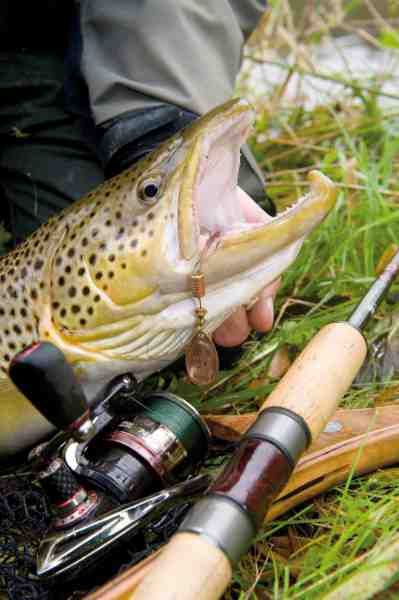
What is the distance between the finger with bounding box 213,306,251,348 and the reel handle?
601 mm

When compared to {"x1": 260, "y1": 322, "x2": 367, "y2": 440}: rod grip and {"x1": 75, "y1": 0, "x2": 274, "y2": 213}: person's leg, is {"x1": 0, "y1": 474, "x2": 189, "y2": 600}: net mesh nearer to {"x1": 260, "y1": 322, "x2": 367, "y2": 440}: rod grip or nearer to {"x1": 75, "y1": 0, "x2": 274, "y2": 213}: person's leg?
{"x1": 260, "y1": 322, "x2": 367, "y2": 440}: rod grip

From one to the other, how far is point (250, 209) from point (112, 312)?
443 millimetres

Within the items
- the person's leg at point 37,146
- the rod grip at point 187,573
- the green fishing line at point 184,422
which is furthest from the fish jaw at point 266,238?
the person's leg at point 37,146

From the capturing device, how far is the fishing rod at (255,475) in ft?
3.74

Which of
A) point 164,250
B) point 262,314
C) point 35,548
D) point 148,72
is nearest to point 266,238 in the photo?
point 164,250

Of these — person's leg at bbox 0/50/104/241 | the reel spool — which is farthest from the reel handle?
person's leg at bbox 0/50/104/241

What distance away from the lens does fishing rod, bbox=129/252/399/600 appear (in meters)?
1.14

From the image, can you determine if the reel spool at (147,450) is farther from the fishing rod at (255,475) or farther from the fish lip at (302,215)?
the fish lip at (302,215)

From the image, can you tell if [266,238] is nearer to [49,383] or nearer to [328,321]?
[49,383]

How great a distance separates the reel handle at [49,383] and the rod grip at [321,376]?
0.37m

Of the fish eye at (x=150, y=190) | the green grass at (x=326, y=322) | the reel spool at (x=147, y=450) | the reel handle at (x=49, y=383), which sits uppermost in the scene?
the fish eye at (x=150, y=190)

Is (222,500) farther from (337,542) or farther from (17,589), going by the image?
(17,589)

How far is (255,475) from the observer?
4.25 ft

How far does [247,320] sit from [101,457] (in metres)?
0.53
